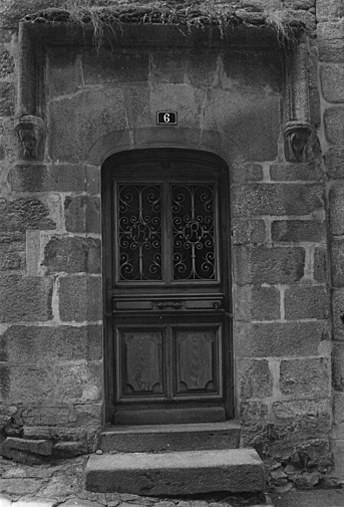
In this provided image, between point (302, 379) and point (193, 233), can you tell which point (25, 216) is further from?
point (302, 379)

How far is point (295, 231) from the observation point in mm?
4688

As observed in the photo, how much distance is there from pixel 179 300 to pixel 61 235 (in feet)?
3.46

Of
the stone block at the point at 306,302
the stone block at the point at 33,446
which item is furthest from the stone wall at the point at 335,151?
the stone block at the point at 33,446

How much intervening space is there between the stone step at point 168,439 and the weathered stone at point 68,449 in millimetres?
155

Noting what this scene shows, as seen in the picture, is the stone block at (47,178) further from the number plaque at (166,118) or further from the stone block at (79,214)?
the number plaque at (166,118)

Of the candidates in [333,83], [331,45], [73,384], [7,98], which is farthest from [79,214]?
Result: [331,45]

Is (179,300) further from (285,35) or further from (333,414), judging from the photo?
→ (285,35)

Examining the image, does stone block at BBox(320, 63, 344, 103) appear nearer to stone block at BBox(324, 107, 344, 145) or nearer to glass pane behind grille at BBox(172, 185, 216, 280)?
stone block at BBox(324, 107, 344, 145)

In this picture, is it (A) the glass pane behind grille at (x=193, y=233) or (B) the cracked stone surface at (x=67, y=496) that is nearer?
(B) the cracked stone surface at (x=67, y=496)

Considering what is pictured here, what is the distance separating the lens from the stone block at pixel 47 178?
15.0 feet

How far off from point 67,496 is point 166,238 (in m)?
2.01

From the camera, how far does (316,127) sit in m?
Answer: 4.81

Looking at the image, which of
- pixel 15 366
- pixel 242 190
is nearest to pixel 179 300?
pixel 242 190

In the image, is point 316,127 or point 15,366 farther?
point 316,127
